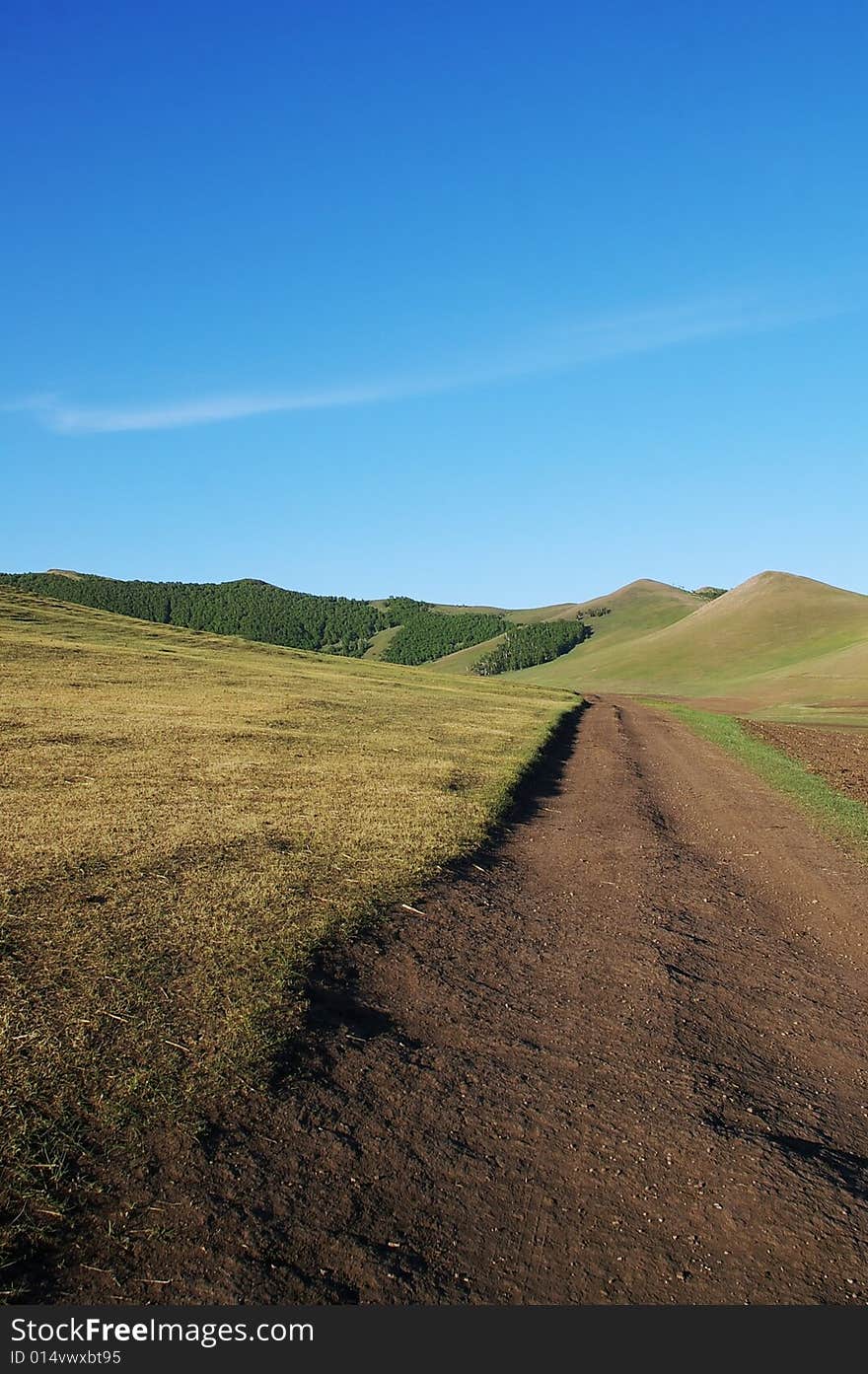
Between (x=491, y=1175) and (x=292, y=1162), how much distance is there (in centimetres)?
126

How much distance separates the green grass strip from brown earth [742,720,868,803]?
1.81 ft

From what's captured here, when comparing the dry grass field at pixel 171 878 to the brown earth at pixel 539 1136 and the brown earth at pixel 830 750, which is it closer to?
the brown earth at pixel 539 1136

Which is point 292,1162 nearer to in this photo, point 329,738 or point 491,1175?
point 491,1175

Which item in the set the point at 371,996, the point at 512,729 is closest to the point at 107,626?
the point at 512,729

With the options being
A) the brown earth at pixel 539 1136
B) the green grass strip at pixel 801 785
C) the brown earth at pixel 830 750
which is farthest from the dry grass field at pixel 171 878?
the brown earth at pixel 830 750

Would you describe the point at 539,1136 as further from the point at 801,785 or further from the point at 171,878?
the point at 801,785

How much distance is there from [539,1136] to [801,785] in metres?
21.7

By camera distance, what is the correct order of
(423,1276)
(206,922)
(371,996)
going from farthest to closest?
(206,922) → (371,996) → (423,1276)

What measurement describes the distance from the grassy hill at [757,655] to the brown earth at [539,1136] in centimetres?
6947

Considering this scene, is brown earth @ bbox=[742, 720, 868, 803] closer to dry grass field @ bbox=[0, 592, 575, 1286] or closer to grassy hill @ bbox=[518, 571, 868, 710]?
dry grass field @ bbox=[0, 592, 575, 1286]

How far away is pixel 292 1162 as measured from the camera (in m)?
5.61

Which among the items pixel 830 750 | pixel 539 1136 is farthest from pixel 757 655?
pixel 539 1136

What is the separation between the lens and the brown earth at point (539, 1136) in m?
4.72

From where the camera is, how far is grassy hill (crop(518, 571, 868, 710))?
→ 91.4 metres
